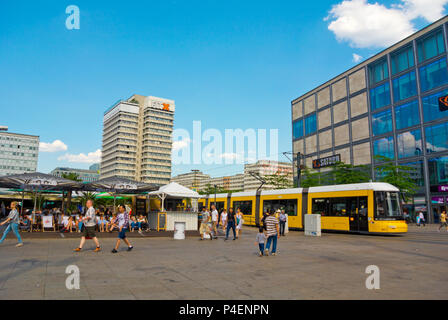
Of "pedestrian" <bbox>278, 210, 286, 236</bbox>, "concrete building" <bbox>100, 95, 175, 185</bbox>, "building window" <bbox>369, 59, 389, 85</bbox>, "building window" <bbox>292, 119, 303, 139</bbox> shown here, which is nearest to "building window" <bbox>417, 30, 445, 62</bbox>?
"building window" <bbox>369, 59, 389, 85</bbox>

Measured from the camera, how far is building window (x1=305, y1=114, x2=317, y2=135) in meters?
60.9

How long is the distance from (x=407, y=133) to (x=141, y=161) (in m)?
122

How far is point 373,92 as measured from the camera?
49.9 m

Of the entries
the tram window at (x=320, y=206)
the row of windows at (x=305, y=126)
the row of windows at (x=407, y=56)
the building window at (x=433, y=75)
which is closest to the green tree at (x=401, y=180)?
the building window at (x=433, y=75)

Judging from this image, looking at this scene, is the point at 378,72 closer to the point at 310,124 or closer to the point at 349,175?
the point at 310,124

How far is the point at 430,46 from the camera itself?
137ft

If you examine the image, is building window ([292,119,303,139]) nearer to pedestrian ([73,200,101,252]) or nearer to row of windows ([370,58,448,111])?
row of windows ([370,58,448,111])

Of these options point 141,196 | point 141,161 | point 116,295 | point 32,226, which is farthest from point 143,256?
point 141,161

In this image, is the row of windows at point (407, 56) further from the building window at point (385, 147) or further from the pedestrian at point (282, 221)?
the pedestrian at point (282, 221)

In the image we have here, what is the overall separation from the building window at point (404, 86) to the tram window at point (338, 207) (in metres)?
29.7

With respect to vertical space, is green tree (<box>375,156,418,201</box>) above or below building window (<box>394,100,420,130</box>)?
below

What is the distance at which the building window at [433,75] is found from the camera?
39906 mm

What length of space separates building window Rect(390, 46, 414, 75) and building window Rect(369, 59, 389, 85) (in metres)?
1.28

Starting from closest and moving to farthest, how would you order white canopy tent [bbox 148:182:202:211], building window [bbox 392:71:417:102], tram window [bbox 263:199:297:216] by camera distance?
white canopy tent [bbox 148:182:202:211] → tram window [bbox 263:199:297:216] → building window [bbox 392:71:417:102]
